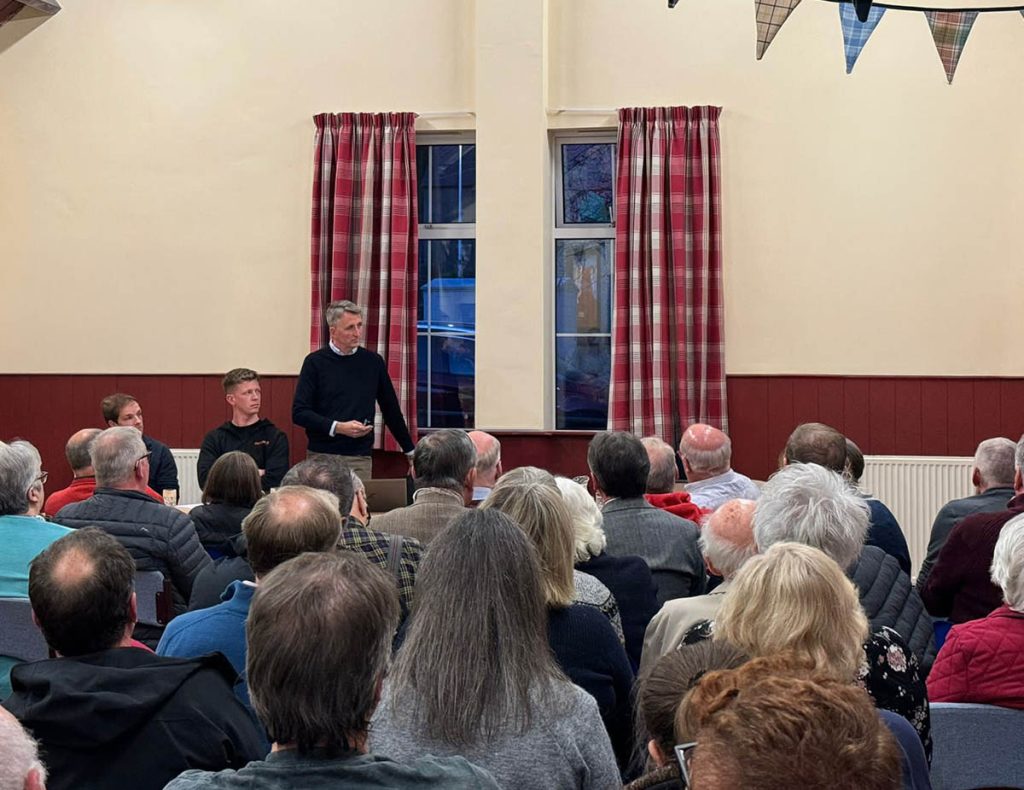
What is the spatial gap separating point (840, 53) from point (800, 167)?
657mm

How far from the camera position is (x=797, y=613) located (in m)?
2.05

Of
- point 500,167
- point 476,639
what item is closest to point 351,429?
point 500,167

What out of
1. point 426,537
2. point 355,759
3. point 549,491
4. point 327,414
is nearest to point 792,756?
point 355,759

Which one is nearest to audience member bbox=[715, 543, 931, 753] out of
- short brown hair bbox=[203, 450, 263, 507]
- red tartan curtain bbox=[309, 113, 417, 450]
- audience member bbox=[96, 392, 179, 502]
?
short brown hair bbox=[203, 450, 263, 507]

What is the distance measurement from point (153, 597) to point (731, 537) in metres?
1.64

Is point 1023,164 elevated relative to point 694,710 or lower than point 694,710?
elevated

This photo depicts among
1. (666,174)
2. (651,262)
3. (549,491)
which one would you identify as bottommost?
(549,491)

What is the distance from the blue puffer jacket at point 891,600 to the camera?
304 centimetres

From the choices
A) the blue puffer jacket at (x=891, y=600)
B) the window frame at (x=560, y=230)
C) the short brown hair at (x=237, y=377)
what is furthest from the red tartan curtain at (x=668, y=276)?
the blue puffer jacket at (x=891, y=600)

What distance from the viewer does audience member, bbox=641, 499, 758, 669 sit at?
2793 millimetres

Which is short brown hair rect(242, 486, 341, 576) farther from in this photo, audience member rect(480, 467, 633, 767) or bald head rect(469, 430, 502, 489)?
bald head rect(469, 430, 502, 489)

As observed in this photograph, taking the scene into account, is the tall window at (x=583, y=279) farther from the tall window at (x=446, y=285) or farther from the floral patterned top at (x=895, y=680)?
the floral patterned top at (x=895, y=680)

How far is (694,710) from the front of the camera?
1.45 metres

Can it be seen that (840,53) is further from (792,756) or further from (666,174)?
(792,756)
